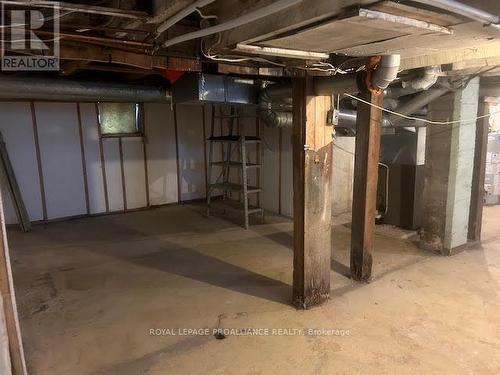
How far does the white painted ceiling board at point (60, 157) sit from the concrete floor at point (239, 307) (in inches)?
32.5

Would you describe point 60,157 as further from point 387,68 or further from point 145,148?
point 387,68

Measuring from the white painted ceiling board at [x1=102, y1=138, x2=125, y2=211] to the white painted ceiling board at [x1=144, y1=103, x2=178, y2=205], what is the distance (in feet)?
1.53

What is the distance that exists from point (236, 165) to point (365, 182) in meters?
2.13

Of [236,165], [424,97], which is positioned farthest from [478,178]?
[236,165]

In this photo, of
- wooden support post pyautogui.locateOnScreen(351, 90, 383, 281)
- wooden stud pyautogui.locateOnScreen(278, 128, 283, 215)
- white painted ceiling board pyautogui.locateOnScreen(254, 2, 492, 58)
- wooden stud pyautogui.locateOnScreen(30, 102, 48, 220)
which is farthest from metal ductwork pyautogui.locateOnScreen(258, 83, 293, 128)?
wooden stud pyautogui.locateOnScreen(30, 102, 48, 220)

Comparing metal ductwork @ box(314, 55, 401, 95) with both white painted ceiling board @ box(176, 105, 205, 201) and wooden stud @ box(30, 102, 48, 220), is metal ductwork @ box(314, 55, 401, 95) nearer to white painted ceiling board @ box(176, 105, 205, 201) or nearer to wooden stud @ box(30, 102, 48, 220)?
white painted ceiling board @ box(176, 105, 205, 201)

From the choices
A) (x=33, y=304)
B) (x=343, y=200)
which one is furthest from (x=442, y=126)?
(x=33, y=304)

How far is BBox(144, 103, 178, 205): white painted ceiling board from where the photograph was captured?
567 cm

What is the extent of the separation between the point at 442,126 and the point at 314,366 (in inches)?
110

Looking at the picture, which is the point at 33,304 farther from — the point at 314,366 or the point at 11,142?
the point at 11,142

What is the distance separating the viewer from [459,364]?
2041 millimetres

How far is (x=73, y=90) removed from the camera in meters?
3.65

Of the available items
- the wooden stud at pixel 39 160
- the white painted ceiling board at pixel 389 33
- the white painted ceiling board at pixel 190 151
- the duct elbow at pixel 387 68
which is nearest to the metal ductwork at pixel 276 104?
the duct elbow at pixel 387 68

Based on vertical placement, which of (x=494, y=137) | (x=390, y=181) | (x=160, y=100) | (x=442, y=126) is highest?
(x=160, y=100)
